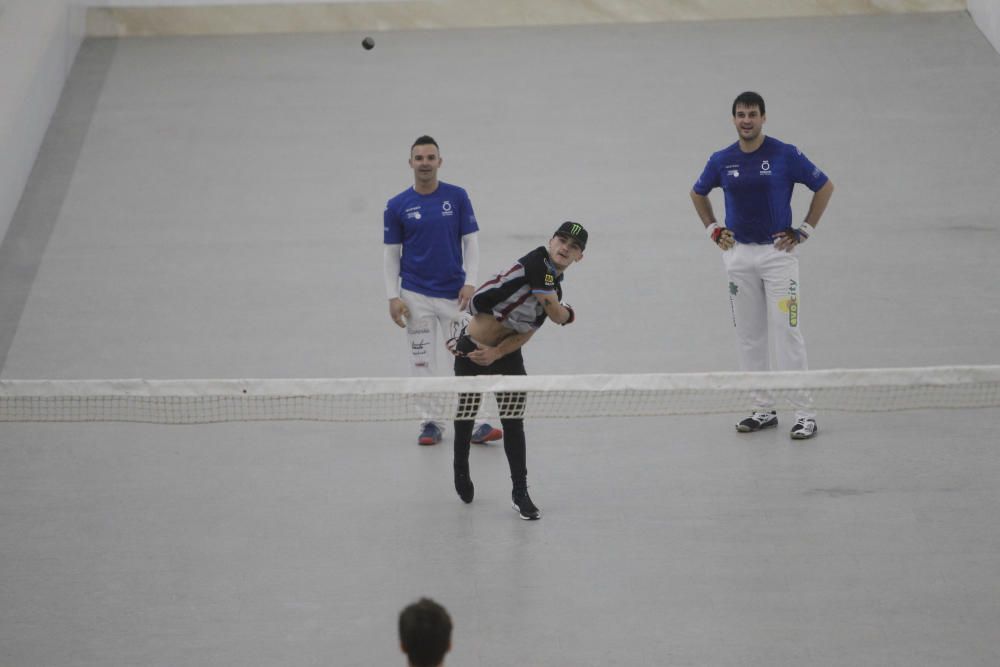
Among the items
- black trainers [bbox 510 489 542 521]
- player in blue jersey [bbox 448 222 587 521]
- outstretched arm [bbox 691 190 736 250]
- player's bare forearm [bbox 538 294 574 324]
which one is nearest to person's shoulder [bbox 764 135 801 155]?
outstretched arm [bbox 691 190 736 250]

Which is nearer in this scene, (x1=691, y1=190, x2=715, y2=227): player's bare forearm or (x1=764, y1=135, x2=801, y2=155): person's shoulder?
(x1=764, y1=135, x2=801, y2=155): person's shoulder

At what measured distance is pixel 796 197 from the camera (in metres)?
10.8

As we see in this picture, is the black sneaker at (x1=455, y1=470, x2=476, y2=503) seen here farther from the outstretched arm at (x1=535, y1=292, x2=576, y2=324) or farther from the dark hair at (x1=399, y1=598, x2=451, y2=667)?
the dark hair at (x1=399, y1=598, x2=451, y2=667)

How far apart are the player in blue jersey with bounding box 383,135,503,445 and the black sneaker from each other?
26.3 inches

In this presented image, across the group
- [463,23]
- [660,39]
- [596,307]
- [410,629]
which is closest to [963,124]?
[660,39]

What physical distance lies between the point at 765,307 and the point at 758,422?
2.25ft

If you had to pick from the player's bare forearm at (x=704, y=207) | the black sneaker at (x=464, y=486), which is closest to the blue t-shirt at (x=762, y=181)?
the player's bare forearm at (x=704, y=207)

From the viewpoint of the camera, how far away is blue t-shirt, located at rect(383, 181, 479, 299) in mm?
7816

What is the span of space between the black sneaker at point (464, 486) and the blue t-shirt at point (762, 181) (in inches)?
86.5

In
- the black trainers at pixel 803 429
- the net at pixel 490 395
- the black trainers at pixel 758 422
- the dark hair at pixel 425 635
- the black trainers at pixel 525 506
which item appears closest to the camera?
the dark hair at pixel 425 635

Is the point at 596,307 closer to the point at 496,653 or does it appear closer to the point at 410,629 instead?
the point at 496,653

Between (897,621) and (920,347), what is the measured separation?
123 inches

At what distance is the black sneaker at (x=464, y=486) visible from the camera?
7195mm

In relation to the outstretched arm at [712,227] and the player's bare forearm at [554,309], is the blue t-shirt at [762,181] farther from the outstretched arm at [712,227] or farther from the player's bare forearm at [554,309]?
the player's bare forearm at [554,309]
